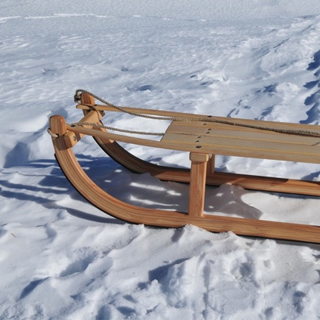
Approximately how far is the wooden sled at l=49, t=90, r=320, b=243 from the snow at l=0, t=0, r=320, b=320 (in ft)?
0.20

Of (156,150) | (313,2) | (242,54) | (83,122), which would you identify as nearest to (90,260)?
(83,122)

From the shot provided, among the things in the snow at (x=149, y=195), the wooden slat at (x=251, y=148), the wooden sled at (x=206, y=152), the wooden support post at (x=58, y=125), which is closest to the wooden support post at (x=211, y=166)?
the snow at (x=149, y=195)

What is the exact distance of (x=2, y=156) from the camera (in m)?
3.88

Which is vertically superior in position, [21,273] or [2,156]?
[21,273]

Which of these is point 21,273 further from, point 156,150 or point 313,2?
point 313,2

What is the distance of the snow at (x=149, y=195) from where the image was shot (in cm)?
215

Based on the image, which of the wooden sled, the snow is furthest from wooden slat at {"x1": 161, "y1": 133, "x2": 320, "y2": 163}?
the snow

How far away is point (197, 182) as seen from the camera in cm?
255

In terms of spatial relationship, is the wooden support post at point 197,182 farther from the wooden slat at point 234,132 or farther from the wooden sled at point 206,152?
the wooden slat at point 234,132

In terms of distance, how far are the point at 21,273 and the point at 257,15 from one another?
28.5 ft

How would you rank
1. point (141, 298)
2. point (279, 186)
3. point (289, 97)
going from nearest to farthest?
point (141, 298) < point (279, 186) < point (289, 97)

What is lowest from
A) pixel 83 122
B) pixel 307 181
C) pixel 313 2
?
pixel 313 2

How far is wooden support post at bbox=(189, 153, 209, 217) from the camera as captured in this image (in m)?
2.49

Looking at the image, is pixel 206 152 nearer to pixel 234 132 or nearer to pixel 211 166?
pixel 234 132
